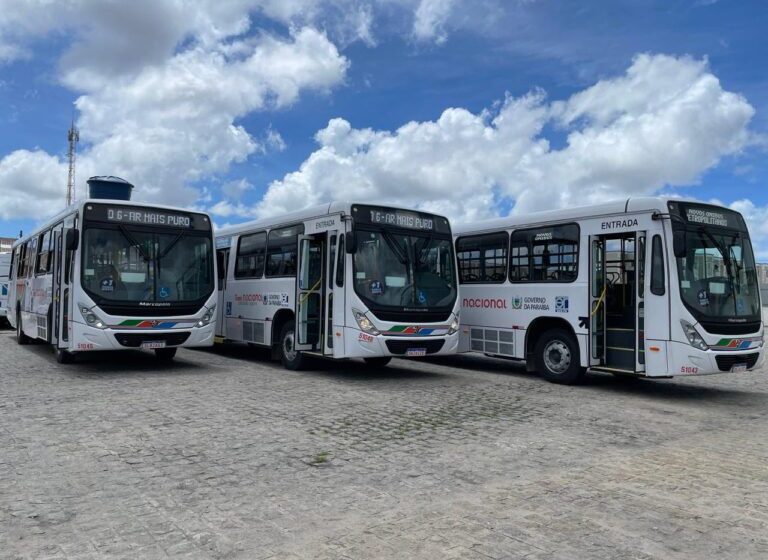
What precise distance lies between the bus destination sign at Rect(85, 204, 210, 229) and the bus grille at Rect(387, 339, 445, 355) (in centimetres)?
455

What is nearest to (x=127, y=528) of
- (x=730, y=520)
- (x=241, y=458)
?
(x=241, y=458)

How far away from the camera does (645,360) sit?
991 centimetres

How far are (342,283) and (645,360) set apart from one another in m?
4.92

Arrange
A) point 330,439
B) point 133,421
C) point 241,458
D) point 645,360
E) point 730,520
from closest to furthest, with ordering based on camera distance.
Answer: point 730,520
point 241,458
point 330,439
point 133,421
point 645,360

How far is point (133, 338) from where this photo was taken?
11516 mm

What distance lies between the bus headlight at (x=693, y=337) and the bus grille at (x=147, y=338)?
8.39m

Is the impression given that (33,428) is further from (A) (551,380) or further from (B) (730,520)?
(A) (551,380)

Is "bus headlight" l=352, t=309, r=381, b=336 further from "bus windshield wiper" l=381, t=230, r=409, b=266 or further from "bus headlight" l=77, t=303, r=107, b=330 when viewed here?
"bus headlight" l=77, t=303, r=107, b=330

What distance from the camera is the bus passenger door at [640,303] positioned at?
9.98 meters

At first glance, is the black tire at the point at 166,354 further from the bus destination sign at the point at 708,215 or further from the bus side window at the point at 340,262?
the bus destination sign at the point at 708,215

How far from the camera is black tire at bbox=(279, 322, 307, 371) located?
41.2 feet

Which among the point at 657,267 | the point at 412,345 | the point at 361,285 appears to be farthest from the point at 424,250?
the point at 657,267

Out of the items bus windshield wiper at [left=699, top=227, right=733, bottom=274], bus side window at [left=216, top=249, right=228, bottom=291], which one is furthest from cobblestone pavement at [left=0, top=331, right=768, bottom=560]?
bus side window at [left=216, top=249, right=228, bottom=291]

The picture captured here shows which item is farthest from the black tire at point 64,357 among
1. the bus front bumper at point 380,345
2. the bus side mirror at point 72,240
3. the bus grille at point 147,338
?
the bus front bumper at point 380,345
